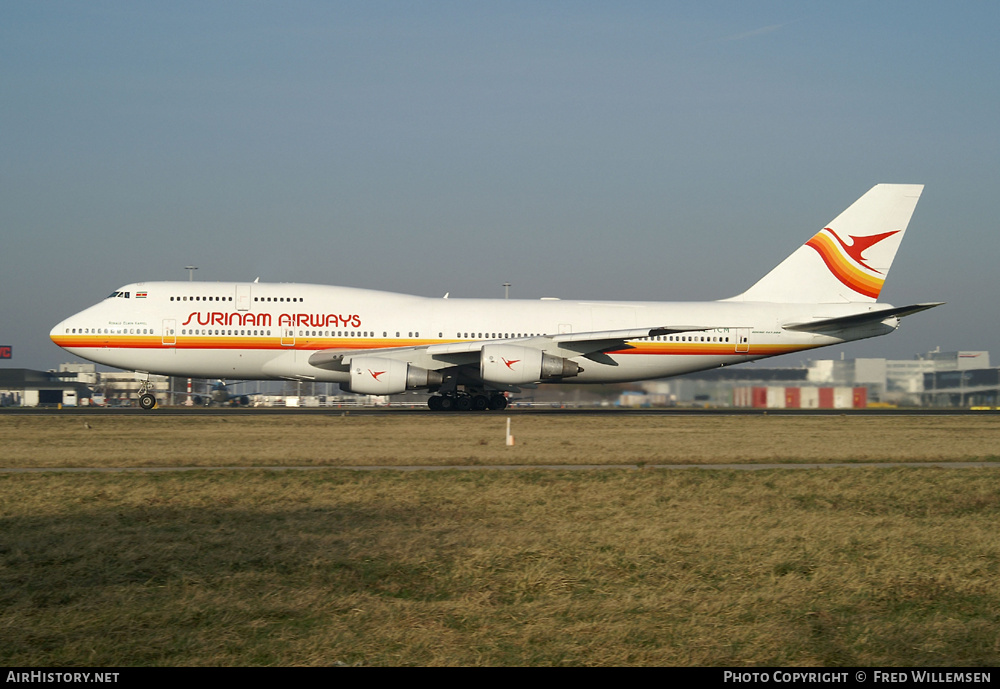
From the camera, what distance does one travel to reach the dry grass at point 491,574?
686cm

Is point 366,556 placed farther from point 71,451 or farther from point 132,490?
point 71,451

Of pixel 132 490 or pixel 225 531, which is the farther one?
pixel 132 490

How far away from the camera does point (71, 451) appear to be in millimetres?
21109

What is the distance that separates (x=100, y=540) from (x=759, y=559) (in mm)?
7870

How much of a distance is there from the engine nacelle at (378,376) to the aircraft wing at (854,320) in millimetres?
17607

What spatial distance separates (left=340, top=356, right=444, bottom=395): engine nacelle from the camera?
111 ft

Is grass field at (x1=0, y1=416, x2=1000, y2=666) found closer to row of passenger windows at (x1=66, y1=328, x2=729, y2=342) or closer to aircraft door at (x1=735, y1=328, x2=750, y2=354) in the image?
row of passenger windows at (x1=66, y1=328, x2=729, y2=342)

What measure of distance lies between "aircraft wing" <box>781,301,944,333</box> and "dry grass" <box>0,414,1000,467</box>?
15.4 feet

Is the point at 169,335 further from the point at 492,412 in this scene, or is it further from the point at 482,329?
the point at 492,412

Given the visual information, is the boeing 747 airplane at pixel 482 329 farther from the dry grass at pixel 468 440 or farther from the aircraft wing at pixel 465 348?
the dry grass at pixel 468 440

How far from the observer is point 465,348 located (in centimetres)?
3534

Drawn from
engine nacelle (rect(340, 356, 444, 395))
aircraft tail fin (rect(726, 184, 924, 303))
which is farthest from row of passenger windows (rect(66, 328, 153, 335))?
aircraft tail fin (rect(726, 184, 924, 303))

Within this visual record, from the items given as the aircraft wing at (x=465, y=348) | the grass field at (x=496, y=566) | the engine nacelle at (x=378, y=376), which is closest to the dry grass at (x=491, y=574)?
the grass field at (x=496, y=566)

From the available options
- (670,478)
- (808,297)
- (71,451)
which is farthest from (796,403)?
(71,451)
